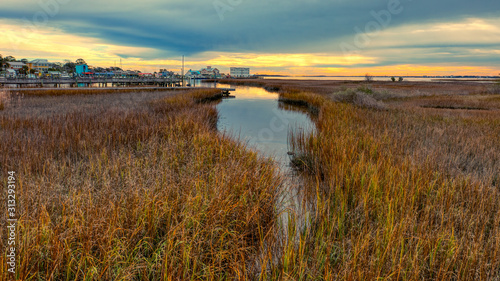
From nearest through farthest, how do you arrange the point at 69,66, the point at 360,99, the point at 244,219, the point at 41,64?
the point at 244,219
the point at 360,99
the point at 41,64
the point at 69,66

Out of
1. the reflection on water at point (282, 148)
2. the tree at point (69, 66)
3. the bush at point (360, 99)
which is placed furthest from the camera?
the tree at point (69, 66)

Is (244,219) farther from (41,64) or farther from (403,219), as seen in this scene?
(41,64)

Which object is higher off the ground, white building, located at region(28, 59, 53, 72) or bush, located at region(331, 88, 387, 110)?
white building, located at region(28, 59, 53, 72)

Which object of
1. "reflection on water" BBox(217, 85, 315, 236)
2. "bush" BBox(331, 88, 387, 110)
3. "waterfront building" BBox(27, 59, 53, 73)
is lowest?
"reflection on water" BBox(217, 85, 315, 236)

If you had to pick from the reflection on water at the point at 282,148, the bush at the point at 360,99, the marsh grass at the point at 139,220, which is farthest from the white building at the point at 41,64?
the marsh grass at the point at 139,220

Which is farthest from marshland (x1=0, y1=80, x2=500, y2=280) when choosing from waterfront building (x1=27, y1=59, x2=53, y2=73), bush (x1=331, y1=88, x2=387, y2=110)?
waterfront building (x1=27, y1=59, x2=53, y2=73)

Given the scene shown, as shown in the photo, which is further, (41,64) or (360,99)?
(41,64)

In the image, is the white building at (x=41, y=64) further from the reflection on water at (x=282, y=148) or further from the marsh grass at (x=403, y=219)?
the marsh grass at (x=403, y=219)

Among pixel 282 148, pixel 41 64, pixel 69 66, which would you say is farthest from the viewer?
pixel 69 66

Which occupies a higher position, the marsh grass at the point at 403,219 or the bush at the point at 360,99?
the bush at the point at 360,99

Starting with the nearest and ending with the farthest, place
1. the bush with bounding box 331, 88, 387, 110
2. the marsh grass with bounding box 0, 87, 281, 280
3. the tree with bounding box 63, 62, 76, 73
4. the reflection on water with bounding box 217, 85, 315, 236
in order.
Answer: the marsh grass with bounding box 0, 87, 281, 280 < the reflection on water with bounding box 217, 85, 315, 236 < the bush with bounding box 331, 88, 387, 110 < the tree with bounding box 63, 62, 76, 73

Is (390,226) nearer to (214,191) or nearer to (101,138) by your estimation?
(214,191)

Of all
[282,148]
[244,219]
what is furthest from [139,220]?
[282,148]

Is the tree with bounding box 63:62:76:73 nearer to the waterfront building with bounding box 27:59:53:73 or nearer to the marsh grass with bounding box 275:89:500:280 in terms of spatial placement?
the waterfront building with bounding box 27:59:53:73
